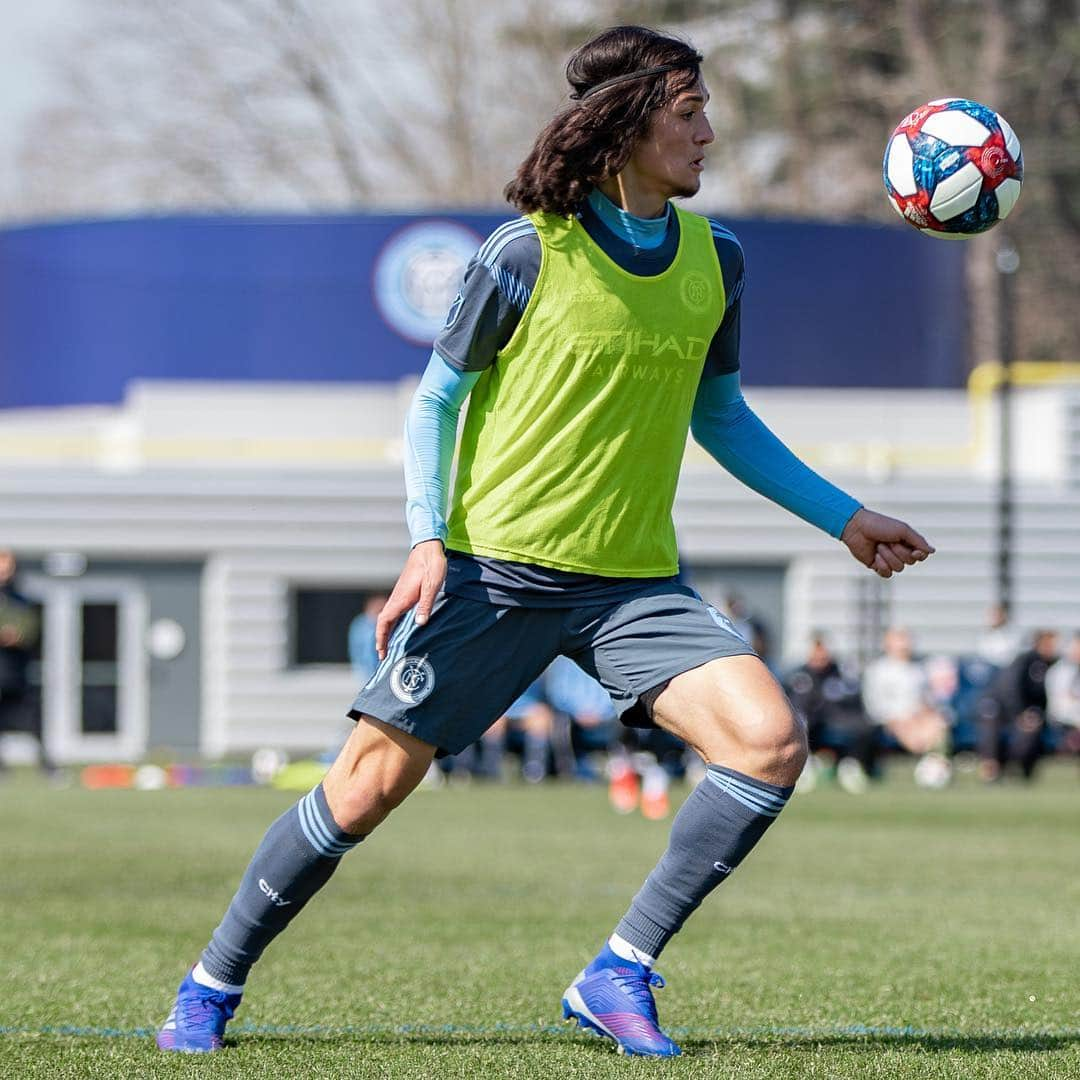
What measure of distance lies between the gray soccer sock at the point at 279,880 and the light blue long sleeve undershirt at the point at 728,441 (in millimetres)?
788

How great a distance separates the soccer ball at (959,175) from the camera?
18.5ft

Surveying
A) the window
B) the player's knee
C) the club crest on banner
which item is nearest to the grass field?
the player's knee

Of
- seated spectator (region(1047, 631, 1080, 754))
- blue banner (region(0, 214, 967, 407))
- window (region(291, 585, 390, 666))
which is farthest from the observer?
blue banner (region(0, 214, 967, 407))

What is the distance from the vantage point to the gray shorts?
5145 mm

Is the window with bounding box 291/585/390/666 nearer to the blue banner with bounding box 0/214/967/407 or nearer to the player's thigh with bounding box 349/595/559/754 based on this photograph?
the blue banner with bounding box 0/214/967/407

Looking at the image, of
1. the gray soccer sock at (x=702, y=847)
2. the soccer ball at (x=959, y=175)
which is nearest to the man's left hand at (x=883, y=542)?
the gray soccer sock at (x=702, y=847)

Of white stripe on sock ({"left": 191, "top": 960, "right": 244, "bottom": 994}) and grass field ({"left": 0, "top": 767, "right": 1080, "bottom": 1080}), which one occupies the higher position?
white stripe on sock ({"left": 191, "top": 960, "right": 244, "bottom": 994})

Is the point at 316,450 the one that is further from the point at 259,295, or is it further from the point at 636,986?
the point at 636,986

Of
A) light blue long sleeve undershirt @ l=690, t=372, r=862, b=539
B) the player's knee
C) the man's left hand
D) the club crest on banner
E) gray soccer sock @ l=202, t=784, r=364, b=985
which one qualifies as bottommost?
gray soccer sock @ l=202, t=784, r=364, b=985

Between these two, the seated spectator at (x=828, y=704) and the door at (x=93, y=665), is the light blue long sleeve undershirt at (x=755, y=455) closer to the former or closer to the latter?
the seated spectator at (x=828, y=704)

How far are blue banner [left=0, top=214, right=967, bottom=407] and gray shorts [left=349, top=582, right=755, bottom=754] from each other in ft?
86.7

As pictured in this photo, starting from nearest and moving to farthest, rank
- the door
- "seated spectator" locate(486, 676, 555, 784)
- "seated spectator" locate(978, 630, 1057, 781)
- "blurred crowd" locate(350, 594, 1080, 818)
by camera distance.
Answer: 1. "blurred crowd" locate(350, 594, 1080, 818)
2. "seated spectator" locate(978, 630, 1057, 781)
3. "seated spectator" locate(486, 676, 555, 784)
4. the door

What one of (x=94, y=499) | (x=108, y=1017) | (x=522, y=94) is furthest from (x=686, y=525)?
(x=108, y=1017)

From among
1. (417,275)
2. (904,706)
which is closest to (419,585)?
(904,706)
